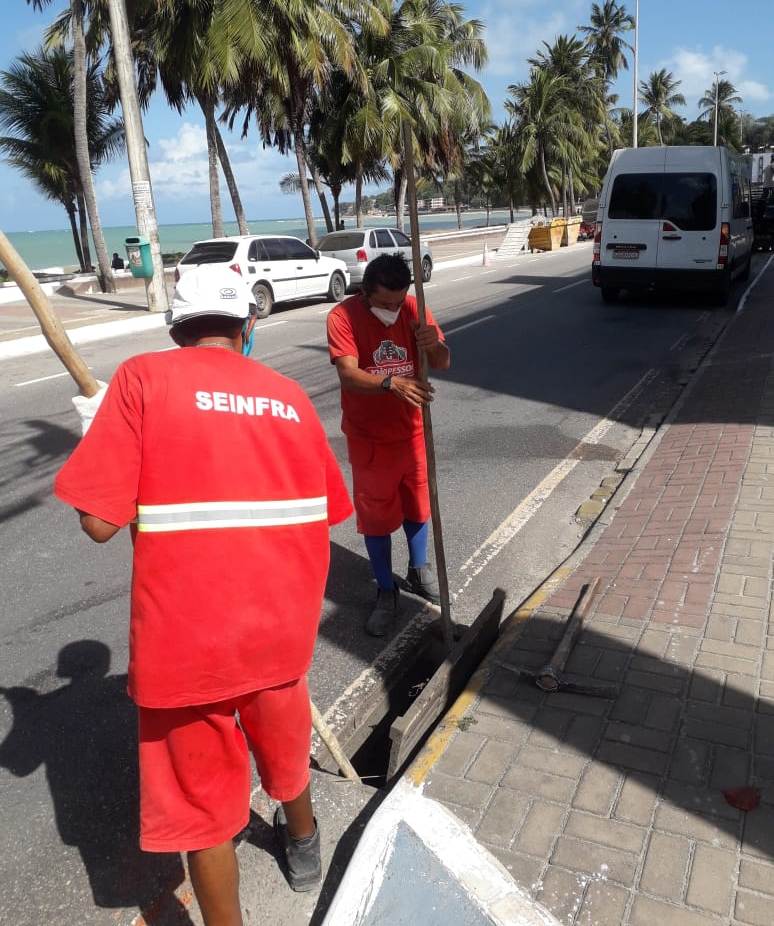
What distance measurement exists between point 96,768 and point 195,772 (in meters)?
1.27

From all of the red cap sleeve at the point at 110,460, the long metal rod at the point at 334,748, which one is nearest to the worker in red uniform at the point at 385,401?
the long metal rod at the point at 334,748

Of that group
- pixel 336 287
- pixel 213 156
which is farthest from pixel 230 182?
pixel 336 287

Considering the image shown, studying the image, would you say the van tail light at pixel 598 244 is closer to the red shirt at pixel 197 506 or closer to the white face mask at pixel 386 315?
the white face mask at pixel 386 315

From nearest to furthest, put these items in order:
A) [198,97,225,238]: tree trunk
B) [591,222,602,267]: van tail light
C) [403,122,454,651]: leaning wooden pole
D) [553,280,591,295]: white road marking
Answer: [403,122,454,651]: leaning wooden pole, [591,222,602,267]: van tail light, [553,280,591,295]: white road marking, [198,97,225,238]: tree trunk

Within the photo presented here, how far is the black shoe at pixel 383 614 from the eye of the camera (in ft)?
13.0

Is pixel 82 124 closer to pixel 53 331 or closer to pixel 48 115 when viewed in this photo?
pixel 48 115

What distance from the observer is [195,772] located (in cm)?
205

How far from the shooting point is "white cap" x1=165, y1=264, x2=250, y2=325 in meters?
2.10

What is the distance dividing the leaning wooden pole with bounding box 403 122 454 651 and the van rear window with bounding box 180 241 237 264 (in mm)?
13055

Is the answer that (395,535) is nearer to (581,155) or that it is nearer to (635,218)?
(635,218)

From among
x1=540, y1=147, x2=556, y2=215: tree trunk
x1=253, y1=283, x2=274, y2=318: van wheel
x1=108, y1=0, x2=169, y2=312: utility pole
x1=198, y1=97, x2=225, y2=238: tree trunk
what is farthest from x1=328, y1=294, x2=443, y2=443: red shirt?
x1=540, y1=147, x2=556, y2=215: tree trunk

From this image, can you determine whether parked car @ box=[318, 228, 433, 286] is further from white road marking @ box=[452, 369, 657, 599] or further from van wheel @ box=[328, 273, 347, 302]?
white road marking @ box=[452, 369, 657, 599]

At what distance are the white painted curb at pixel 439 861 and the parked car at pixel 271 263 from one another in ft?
44.6

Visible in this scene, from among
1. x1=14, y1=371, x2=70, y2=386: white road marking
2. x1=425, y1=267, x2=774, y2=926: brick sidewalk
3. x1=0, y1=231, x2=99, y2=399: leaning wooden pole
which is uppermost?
x1=0, y1=231, x2=99, y2=399: leaning wooden pole
